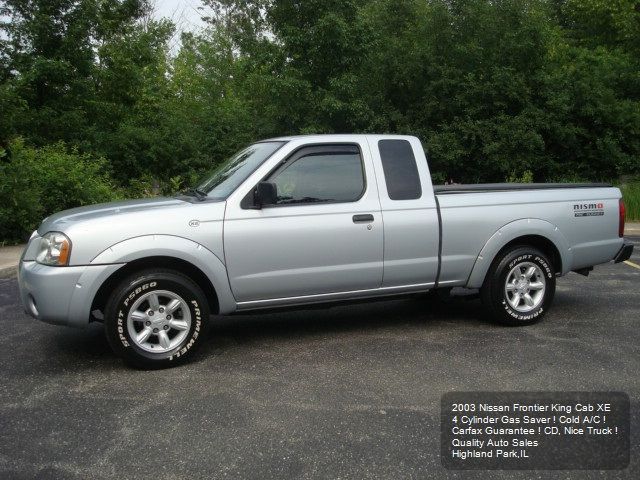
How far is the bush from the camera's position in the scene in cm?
1173

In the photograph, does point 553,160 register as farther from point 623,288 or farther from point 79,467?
point 79,467

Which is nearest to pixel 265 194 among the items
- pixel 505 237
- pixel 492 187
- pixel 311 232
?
pixel 311 232

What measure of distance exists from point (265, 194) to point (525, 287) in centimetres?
282

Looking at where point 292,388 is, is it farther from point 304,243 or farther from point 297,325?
point 297,325

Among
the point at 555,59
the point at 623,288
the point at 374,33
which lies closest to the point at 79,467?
the point at 623,288

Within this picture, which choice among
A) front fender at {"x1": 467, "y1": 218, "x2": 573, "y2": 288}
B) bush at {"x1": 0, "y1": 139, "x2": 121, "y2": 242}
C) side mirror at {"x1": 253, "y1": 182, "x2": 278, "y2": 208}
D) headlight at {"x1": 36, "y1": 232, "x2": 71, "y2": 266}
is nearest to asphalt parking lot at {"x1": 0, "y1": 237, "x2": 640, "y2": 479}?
front fender at {"x1": 467, "y1": 218, "x2": 573, "y2": 288}

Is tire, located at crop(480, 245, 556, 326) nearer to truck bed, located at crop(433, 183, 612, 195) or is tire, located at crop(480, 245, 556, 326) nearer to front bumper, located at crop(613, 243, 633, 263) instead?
truck bed, located at crop(433, 183, 612, 195)

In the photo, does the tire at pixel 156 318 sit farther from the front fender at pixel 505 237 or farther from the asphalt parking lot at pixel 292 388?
the front fender at pixel 505 237

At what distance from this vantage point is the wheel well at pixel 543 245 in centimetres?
623

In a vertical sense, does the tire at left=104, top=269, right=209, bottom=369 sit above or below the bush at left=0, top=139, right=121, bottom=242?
below

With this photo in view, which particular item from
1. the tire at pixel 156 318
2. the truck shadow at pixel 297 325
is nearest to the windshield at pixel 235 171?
the tire at pixel 156 318

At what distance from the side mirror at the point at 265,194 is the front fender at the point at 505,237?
83.8 inches

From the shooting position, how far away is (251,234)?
5.18 metres

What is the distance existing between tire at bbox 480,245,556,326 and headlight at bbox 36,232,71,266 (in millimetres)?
3778
